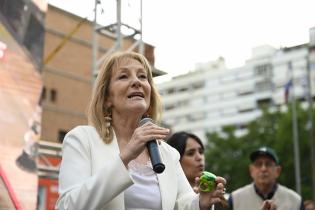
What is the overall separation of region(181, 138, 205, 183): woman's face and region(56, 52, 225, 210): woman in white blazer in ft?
5.74

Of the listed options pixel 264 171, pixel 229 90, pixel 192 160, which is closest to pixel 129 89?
pixel 192 160

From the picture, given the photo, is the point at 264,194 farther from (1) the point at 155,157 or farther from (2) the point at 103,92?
(1) the point at 155,157

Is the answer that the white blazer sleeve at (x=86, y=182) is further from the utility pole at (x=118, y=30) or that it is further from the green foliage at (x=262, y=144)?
the green foliage at (x=262, y=144)

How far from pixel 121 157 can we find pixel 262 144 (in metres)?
31.2

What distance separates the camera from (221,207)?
3.62 meters

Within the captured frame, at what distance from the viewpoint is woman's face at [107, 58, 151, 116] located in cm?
238

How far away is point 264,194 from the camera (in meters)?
4.62

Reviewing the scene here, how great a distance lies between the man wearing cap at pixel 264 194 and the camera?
178 inches

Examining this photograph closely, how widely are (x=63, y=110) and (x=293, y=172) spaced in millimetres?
13169

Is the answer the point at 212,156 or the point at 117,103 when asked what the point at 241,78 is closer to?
the point at 212,156

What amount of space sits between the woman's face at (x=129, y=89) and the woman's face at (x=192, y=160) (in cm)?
191

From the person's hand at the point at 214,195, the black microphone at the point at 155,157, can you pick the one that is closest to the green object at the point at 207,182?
the person's hand at the point at 214,195

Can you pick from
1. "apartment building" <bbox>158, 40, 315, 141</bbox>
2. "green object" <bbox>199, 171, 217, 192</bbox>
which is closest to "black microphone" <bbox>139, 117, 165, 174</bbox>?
"green object" <bbox>199, 171, 217, 192</bbox>

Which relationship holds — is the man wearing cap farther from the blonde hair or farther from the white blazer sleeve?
the white blazer sleeve
